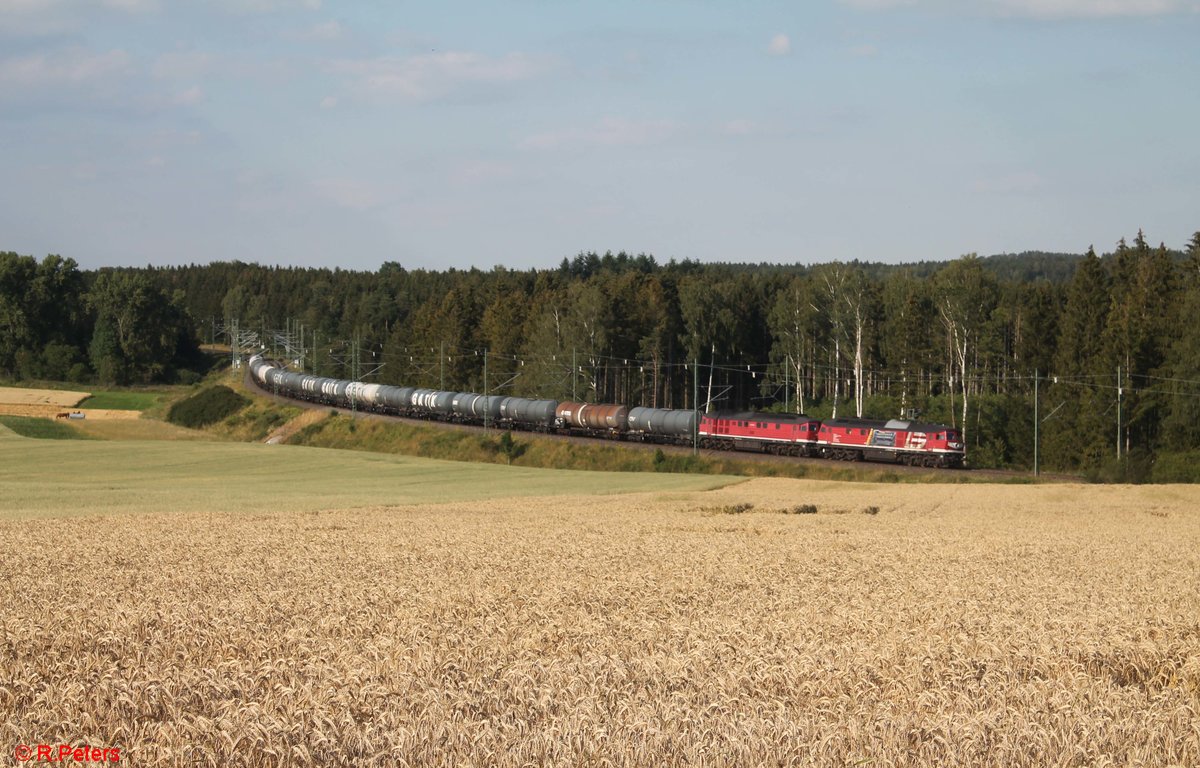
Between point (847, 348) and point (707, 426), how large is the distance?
117ft

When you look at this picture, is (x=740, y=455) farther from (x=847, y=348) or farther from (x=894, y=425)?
(x=847, y=348)

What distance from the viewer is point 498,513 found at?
4297 centimetres

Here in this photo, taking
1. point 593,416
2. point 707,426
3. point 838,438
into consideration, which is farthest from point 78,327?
point 838,438

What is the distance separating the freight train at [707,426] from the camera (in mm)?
75562

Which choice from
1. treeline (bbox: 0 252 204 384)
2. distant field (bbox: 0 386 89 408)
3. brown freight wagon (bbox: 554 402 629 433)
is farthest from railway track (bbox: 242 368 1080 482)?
treeline (bbox: 0 252 204 384)

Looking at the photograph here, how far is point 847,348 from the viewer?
11525 centimetres

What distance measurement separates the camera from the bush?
12000 cm

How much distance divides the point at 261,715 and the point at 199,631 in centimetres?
473

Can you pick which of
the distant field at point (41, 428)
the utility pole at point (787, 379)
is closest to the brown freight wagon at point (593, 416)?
the utility pole at point (787, 379)

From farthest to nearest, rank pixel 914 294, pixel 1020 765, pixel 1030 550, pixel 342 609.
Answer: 1. pixel 914 294
2. pixel 1030 550
3. pixel 342 609
4. pixel 1020 765

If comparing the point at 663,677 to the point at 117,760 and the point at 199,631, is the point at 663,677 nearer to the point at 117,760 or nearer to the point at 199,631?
the point at 117,760

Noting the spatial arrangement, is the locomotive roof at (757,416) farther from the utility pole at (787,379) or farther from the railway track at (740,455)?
the utility pole at (787,379)

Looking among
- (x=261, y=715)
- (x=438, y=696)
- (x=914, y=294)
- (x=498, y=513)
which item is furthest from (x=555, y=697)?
(x=914, y=294)

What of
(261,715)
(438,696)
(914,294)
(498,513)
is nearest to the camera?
(261,715)
